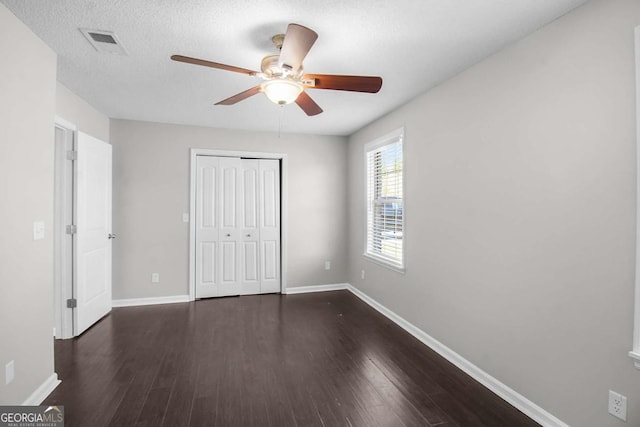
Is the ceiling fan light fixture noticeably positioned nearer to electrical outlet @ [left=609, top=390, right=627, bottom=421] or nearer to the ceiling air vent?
the ceiling air vent

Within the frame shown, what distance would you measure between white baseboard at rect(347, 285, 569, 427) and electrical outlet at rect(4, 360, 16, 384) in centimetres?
308

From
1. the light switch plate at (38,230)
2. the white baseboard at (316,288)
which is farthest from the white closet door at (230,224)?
the light switch plate at (38,230)

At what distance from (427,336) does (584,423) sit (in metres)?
1.40

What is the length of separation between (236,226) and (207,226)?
40 centimetres

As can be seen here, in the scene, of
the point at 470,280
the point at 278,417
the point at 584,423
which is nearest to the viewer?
the point at 584,423

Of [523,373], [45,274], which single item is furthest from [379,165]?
[45,274]

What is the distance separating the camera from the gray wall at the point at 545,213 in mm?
1595

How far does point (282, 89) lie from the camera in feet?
6.38

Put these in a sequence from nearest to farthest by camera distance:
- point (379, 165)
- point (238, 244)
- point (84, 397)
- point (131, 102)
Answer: point (84, 397), point (131, 102), point (379, 165), point (238, 244)

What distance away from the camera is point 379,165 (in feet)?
13.7

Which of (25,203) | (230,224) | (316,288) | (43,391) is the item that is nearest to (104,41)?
(25,203)

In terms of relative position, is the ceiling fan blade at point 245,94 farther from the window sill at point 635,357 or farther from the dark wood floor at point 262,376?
the window sill at point 635,357

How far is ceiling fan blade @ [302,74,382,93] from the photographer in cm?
190

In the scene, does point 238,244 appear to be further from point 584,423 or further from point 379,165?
point 584,423
